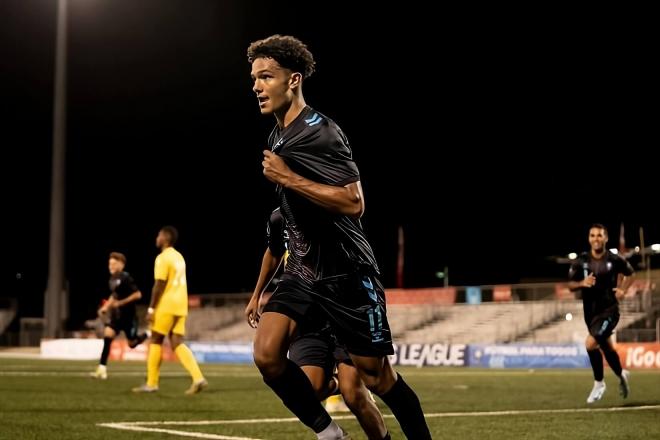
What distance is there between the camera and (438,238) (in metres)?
80.1

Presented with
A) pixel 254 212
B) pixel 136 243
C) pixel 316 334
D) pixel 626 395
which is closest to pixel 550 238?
pixel 254 212

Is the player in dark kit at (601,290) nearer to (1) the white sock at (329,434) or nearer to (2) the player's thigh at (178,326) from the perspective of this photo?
(2) the player's thigh at (178,326)

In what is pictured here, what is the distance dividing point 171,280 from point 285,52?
8.93 metres

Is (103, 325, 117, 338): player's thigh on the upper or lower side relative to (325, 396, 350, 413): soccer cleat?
upper

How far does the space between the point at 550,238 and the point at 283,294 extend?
72683 mm

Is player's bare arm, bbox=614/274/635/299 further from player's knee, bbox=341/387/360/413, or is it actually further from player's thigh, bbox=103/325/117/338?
player's thigh, bbox=103/325/117/338

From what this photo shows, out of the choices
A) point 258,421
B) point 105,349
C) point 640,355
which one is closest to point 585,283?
point 258,421

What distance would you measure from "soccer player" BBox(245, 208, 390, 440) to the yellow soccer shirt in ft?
24.1

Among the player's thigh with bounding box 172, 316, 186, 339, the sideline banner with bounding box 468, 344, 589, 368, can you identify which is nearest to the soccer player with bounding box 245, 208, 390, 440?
the player's thigh with bounding box 172, 316, 186, 339

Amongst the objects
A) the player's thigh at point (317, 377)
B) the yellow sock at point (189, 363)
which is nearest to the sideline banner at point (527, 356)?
the yellow sock at point (189, 363)

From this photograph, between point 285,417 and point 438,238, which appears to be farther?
point 438,238

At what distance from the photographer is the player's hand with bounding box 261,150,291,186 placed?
203 inches

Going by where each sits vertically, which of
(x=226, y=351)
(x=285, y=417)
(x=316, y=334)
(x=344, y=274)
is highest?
(x=344, y=274)

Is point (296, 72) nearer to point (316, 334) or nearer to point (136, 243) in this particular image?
point (316, 334)
